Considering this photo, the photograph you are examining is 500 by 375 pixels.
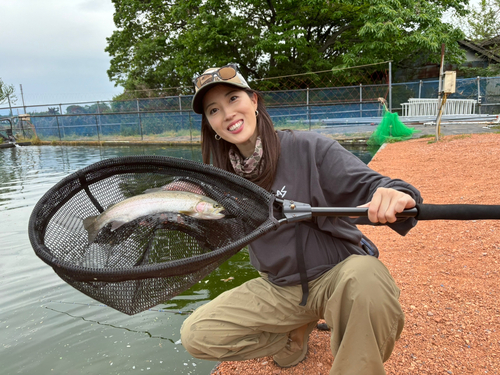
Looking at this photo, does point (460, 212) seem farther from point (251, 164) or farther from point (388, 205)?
point (251, 164)

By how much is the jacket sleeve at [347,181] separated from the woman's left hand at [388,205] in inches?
4.9

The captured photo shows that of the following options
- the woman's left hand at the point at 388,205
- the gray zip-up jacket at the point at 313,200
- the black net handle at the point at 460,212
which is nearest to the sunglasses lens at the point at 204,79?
the gray zip-up jacket at the point at 313,200

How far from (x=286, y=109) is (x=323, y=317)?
1795cm

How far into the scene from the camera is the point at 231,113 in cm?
221

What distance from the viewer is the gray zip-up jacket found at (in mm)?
2041

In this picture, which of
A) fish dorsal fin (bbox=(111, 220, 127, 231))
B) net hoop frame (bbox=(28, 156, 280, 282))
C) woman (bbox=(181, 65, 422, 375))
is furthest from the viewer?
fish dorsal fin (bbox=(111, 220, 127, 231))

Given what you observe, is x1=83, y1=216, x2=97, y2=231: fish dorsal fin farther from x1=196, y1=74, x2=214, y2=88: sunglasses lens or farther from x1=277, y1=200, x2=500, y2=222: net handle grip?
x1=277, y1=200, x2=500, y2=222: net handle grip

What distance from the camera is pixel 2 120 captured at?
25.5 metres

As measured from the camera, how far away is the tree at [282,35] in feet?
66.1

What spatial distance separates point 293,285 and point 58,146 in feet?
77.4

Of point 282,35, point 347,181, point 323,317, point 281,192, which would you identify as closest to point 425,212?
point 347,181

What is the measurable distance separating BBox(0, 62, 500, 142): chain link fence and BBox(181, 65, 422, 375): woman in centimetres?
1505

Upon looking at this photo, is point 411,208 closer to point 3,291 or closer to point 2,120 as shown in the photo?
point 3,291

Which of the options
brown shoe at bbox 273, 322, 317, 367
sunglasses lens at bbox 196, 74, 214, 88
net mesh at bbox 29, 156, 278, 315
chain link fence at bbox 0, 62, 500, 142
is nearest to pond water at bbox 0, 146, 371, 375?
brown shoe at bbox 273, 322, 317, 367
